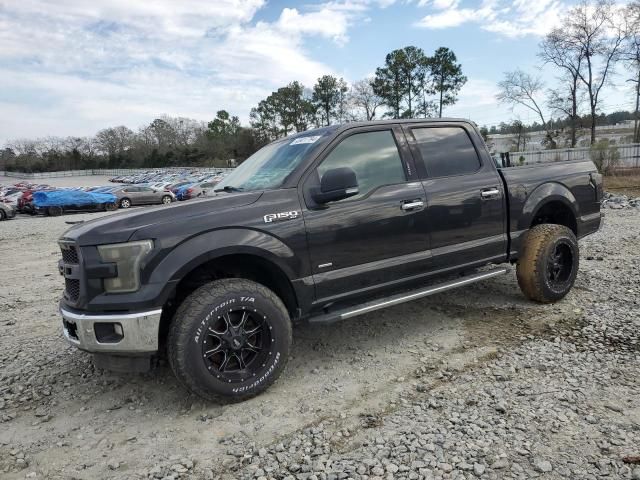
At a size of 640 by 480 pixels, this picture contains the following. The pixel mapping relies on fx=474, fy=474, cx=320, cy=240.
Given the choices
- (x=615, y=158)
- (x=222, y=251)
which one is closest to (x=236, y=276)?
(x=222, y=251)

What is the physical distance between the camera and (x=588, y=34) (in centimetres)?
4022

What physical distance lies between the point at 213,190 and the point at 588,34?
46.2 metres

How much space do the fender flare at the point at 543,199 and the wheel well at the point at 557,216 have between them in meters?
0.08

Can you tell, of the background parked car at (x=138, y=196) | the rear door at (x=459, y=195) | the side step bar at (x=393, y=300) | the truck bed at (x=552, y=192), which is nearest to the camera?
the side step bar at (x=393, y=300)

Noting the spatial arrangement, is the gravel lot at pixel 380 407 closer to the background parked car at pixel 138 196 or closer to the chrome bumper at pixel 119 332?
the chrome bumper at pixel 119 332

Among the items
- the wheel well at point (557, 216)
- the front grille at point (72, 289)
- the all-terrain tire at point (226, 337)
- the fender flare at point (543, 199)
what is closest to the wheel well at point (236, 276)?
the all-terrain tire at point (226, 337)

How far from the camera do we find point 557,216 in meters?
5.42

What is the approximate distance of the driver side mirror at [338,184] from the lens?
3.42 metres

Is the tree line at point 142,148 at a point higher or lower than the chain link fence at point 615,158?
higher

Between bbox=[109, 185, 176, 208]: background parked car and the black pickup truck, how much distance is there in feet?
89.7

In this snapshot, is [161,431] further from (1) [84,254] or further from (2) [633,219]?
(2) [633,219]

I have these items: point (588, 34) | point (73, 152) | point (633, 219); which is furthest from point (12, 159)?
point (633, 219)

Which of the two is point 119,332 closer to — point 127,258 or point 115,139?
point 127,258

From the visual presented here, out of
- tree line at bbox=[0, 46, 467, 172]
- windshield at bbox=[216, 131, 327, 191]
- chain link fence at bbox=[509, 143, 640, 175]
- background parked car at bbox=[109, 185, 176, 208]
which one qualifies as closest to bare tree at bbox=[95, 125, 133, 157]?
tree line at bbox=[0, 46, 467, 172]
